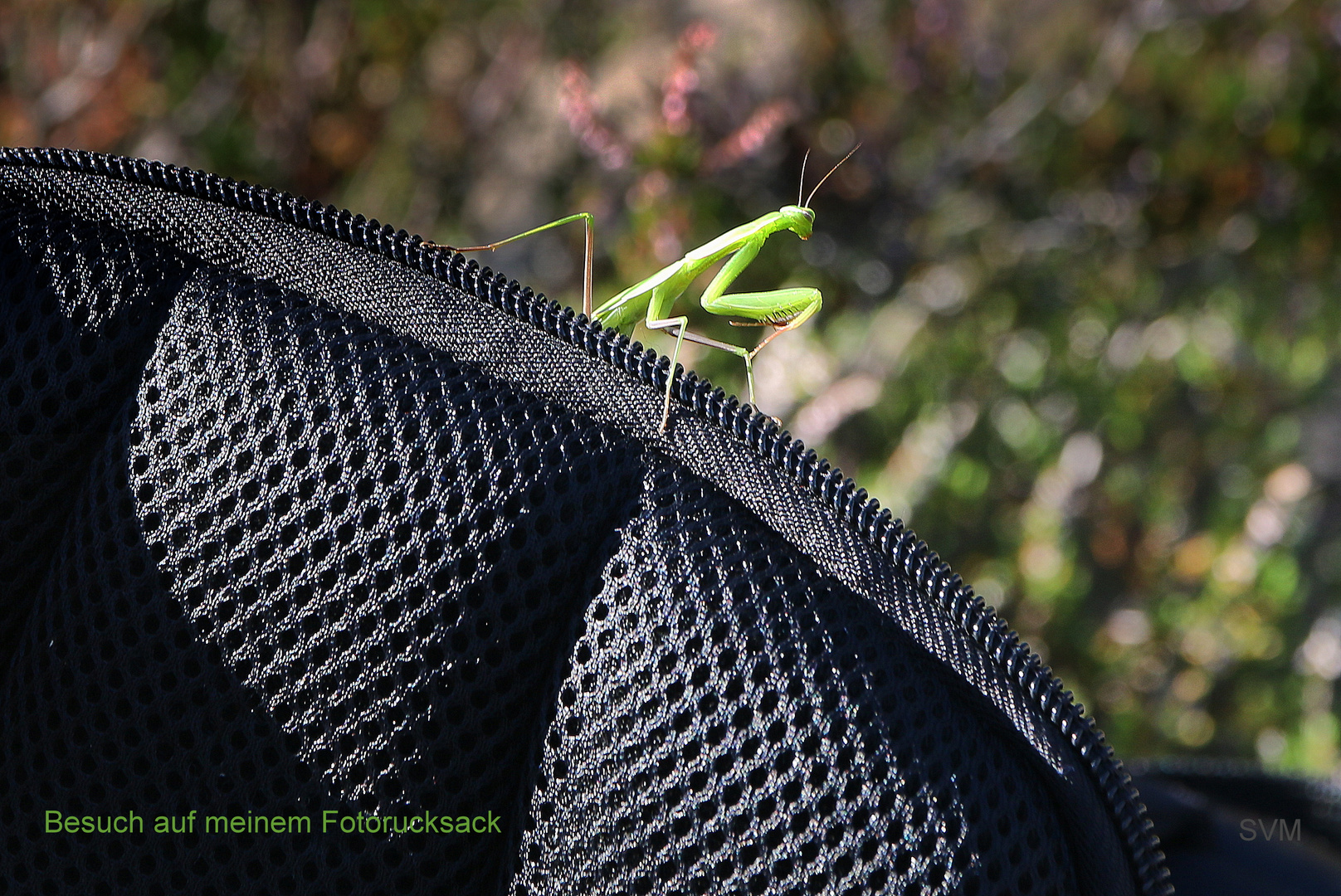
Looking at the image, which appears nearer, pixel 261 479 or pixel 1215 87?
pixel 261 479

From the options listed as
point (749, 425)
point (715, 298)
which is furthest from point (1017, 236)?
point (749, 425)

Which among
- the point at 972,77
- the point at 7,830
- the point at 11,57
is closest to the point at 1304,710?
the point at 972,77

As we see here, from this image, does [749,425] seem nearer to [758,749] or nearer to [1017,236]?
[758,749]

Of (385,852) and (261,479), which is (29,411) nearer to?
(261,479)

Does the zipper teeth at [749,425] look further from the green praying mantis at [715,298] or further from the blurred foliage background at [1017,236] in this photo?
the blurred foliage background at [1017,236]

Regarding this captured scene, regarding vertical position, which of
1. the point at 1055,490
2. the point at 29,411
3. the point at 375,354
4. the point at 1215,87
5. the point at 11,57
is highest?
the point at 1215,87

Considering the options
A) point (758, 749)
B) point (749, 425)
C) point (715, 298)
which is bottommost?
point (758, 749)

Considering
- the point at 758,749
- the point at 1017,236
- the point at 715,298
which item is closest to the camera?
the point at 758,749
